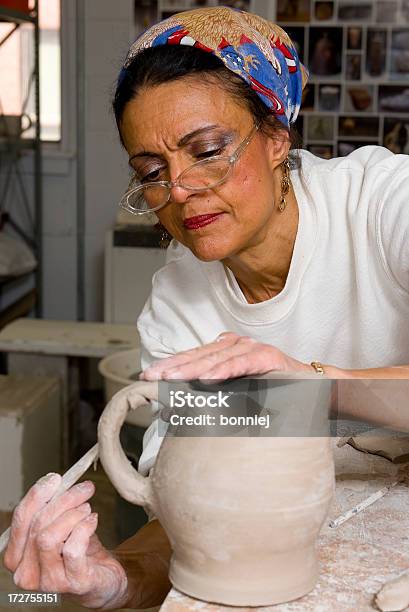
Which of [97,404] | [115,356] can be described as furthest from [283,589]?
[97,404]

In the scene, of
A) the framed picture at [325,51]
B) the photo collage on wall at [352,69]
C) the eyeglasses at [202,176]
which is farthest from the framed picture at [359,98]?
the eyeglasses at [202,176]

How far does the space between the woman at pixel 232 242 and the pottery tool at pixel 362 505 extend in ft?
0.63

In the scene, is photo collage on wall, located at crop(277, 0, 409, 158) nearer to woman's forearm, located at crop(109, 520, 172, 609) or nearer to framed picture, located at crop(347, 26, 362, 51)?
framed picture, located at crop(347, 26, 362, 51)

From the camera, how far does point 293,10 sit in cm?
363

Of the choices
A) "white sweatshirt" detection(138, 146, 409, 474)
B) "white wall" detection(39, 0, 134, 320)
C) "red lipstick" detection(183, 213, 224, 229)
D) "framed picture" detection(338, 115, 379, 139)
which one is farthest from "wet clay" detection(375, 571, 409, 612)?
"framed picture" detection(338, 115, 379, 139)

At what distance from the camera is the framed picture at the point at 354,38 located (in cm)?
363

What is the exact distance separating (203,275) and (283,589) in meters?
0.74

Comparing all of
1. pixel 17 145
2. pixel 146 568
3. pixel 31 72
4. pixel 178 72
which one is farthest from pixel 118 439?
pixel 31 72

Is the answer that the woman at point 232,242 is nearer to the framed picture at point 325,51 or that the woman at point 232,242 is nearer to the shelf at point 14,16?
the shelf at point 14,16

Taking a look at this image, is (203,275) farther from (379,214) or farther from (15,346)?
(15,346)

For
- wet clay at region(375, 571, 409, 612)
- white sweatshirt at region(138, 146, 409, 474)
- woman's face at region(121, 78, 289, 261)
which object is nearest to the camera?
wet clay at region(375, 571, 409, 612)

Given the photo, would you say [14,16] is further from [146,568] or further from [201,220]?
[146,568]

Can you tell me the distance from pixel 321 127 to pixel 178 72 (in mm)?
2547

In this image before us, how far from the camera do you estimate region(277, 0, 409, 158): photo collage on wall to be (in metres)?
3.61
